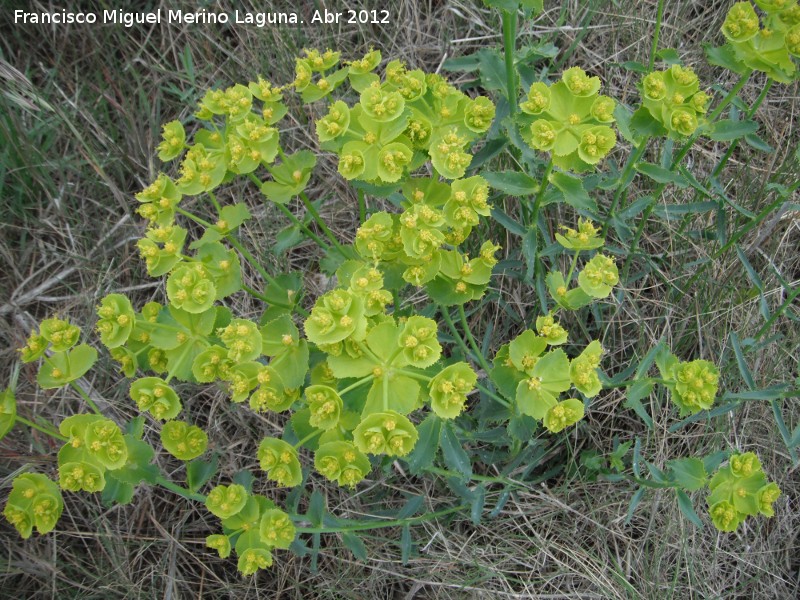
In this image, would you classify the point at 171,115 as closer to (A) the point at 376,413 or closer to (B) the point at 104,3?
(B) the point at 104,3

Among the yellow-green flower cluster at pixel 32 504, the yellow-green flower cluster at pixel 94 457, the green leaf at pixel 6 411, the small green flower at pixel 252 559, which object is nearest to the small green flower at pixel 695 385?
the small green flower at pixel 252 559

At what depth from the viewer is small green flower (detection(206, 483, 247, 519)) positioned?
77.5 inches

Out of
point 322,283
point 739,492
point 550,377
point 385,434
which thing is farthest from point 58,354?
point 739,492

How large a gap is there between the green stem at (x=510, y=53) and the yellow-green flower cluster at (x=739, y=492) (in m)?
1.22

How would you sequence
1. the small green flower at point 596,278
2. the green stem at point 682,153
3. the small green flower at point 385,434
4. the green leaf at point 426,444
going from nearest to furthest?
the small green flower at point 385,434 → the green leaf at point 426,444 → the small green flower at point 596,278 → the green stem at point 682,153

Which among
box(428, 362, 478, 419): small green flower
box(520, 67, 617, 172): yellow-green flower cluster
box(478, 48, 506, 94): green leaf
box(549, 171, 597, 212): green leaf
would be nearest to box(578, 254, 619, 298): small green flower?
box(549, 171, 597, 212): green leaf

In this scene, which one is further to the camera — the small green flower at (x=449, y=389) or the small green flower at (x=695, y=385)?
the small green flower at (x=695, y=385)

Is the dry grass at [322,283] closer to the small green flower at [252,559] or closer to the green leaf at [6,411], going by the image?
the small green flower at [252,559]

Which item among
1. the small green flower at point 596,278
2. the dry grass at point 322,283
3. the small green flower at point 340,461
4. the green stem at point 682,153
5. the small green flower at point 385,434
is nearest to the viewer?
the small green flower at point 385,434

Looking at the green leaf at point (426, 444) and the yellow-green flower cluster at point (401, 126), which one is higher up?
the yellow-green flower cluster at point (401, 126)

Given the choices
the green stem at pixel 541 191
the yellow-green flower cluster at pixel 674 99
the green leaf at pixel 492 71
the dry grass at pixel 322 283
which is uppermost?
the green leaf at pixel 492 71

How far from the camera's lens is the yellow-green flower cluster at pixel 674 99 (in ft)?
6.61

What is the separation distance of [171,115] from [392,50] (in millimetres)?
1158

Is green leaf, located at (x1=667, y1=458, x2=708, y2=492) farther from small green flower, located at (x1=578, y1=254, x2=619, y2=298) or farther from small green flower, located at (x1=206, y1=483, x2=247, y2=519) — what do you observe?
small green flower, located at (x1=206, y1=483, x2=247, y2=519)
